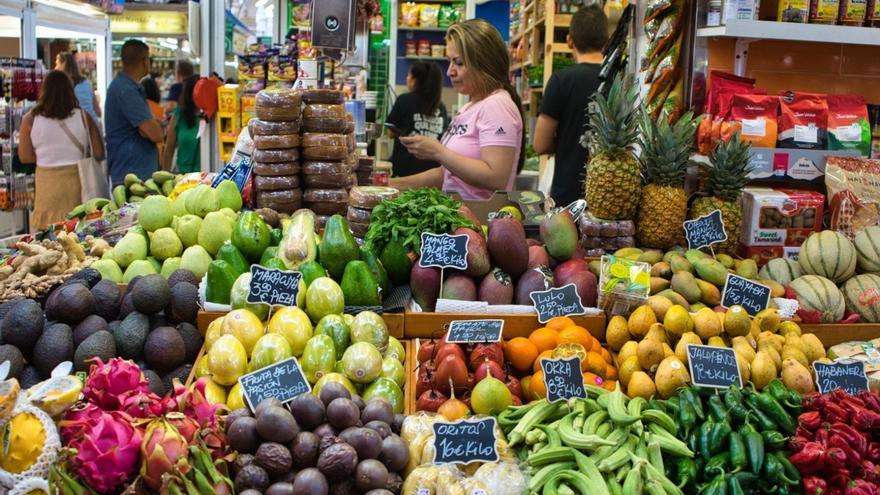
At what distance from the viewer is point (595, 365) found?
244 centimetres

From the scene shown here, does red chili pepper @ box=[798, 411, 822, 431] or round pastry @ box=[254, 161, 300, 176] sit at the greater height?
round pastry @ box=[254, 161, 300, 176]

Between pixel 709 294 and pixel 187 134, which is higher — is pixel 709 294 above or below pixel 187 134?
below

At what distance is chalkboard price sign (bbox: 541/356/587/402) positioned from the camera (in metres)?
2.14

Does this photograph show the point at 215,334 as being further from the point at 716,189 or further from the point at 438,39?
the point at 438,39

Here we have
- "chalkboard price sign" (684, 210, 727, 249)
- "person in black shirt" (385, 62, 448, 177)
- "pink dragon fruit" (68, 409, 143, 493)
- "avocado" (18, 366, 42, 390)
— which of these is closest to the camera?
"pink dragon fruit" (68, 409, 143, 493)

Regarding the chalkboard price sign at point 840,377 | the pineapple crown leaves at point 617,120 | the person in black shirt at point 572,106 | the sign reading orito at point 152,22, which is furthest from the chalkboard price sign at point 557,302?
the sign reading orito at point 152,22

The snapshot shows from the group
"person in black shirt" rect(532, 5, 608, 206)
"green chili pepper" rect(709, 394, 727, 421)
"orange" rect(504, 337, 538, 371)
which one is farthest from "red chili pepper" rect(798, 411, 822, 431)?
"person in black shirt" rect(532, 5, 608, 206)

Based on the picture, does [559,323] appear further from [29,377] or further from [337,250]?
[29,377]

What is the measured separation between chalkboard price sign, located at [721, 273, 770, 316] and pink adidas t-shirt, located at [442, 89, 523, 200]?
161 centimetres

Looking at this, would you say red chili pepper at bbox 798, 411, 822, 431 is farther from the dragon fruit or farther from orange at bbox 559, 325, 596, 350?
the dragon fruit

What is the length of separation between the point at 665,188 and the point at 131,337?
218cm

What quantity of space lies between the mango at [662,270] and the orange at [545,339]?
661 mm

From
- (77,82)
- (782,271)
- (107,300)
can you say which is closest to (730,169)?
Result: (782,271)

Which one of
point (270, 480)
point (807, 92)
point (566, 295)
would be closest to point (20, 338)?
point (270, 480)
